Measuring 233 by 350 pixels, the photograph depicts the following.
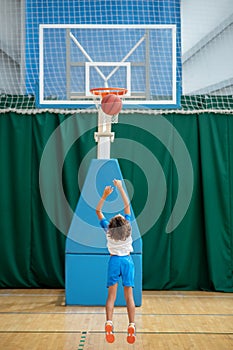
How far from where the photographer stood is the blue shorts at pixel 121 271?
5027 mm

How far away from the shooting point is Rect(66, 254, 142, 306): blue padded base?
7086 millimetres

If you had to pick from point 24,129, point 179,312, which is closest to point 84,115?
point 24,129

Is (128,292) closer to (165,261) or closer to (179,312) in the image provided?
(179,312)

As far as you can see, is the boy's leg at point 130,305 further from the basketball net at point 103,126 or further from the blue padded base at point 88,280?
the basketball net at point 103,126

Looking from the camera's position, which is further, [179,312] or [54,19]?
[54,19]

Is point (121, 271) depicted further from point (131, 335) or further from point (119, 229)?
point (131, 335)

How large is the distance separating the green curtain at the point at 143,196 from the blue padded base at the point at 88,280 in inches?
47.8

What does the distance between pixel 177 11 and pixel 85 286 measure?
16.5 feet

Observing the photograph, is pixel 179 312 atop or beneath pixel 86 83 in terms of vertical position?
beneath

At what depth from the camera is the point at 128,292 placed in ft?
16.5

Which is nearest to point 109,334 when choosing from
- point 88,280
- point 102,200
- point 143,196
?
point 102,200

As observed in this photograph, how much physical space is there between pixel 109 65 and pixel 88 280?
2512 millimetres

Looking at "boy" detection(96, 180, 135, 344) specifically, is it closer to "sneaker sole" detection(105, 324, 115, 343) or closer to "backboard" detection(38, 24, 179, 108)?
"sneaker sole" detection(105, 324, 115, 343)

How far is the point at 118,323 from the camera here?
20.1ft
